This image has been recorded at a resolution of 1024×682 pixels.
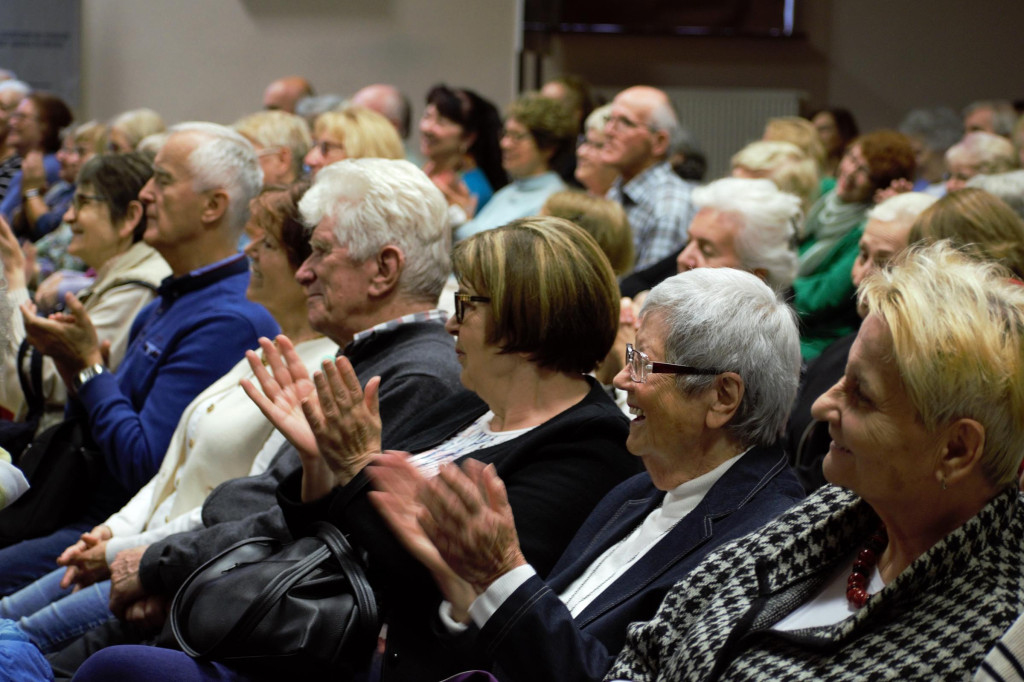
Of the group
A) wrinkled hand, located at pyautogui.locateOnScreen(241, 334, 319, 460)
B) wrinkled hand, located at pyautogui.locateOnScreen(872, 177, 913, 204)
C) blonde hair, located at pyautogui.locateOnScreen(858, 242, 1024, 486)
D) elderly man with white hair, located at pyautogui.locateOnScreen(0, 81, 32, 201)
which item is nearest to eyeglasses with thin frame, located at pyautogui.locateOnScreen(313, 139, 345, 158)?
wrinkled hand, located at pyautogui.locateOnScreen(872, 177, 913, 204)

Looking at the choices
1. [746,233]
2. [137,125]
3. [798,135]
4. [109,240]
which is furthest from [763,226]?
[137,125]

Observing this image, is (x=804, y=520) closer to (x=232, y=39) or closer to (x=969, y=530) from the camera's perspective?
(x=969, y=530)

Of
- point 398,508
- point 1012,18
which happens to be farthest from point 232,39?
point 398,508

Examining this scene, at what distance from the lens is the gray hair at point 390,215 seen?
256 cm

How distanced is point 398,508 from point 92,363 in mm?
1577

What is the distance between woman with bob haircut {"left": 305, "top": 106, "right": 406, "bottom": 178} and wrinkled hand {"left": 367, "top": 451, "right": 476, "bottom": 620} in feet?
9.22

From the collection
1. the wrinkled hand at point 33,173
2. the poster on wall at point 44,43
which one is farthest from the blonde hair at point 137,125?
the poster on wall at point 44,43

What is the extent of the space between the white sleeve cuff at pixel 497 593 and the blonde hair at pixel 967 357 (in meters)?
0.56

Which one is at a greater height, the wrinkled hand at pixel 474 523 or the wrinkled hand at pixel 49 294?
the wrinkled hand at pixel 474 523

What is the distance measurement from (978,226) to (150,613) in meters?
2.05

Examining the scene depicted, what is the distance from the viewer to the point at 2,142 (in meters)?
7.61

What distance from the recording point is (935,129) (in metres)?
6.81

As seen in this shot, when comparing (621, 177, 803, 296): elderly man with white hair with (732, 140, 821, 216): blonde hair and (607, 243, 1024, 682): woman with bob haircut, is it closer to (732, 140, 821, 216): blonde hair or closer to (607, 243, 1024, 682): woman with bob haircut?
(732, 140, 821, 216): blonde hair

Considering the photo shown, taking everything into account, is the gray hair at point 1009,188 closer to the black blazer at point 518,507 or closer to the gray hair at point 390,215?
the gray hair at point 390,215
